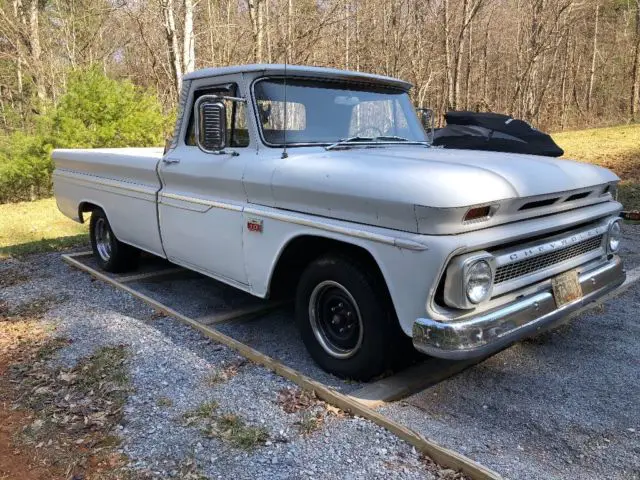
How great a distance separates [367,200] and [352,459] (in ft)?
4.46

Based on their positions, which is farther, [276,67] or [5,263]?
[5,263]

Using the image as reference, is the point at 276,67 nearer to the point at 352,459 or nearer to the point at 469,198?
the point at 469,198

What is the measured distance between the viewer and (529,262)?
3182 millimetres

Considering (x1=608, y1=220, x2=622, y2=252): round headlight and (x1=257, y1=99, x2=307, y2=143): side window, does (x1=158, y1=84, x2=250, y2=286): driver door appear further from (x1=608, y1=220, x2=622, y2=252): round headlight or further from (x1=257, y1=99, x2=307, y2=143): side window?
(x1=608, y1=220, x2=622, y2=252): round headlight

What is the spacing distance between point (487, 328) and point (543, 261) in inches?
30.1

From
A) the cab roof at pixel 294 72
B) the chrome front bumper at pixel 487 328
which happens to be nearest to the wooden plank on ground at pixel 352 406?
the chrome front bumper at pixel 487 328

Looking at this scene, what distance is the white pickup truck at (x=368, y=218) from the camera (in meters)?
2.81

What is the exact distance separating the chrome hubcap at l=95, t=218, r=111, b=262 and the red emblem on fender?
9.92 feet

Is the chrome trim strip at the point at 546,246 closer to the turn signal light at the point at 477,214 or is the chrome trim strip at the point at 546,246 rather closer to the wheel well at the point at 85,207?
Result: the turn signal light at the point at 477,214

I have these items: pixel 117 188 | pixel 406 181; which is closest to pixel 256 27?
pixel 117 188

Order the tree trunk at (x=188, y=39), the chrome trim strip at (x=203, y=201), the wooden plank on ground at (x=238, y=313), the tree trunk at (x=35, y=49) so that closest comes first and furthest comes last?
the chrome trim strip at (x=203, y=201), the wooden plank on ground at (x=238, y=313), the tree trunk at (x=188, y=39), the tree trunk at (x=35, y=49)

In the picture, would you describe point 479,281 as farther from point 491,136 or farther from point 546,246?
point 491,136

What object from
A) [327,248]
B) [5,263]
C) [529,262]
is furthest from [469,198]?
[5,263]

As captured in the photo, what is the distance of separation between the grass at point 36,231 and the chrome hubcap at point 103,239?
1697mm
